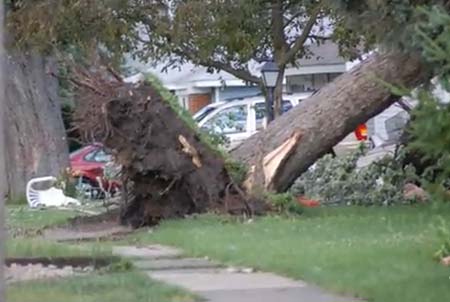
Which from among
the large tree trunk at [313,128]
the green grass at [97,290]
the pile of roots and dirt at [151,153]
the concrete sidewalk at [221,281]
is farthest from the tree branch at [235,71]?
the green grass at [97,290]

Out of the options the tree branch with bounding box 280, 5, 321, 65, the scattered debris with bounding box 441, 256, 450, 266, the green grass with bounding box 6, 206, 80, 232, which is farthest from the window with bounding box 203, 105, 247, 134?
the scattered debris with bounding box 441, 256, 450, 266

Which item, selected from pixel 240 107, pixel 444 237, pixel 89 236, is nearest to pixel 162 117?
pixel 89 236

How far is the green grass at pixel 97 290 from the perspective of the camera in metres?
10.9

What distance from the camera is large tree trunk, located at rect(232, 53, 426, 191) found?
19906mm

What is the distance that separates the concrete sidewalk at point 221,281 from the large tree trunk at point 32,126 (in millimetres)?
15672

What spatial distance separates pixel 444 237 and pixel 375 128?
26904 mm

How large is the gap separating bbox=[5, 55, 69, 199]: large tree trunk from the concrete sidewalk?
51.4 ft

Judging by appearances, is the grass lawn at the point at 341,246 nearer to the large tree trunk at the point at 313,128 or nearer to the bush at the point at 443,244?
the bush at the point at 443,244

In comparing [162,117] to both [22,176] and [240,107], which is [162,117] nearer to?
[22,176]

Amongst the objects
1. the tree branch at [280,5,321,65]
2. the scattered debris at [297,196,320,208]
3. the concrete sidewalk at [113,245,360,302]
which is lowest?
the concrete sidewalk at [113,245,360,302]

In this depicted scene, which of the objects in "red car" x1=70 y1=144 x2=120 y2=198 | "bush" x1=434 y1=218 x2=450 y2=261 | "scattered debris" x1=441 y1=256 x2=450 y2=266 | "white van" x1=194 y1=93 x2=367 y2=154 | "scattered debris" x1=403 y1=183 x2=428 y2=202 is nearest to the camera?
"scattered debris" x1=441 y1=256 x2=450 y2=266

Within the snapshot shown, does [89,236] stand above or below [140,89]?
below

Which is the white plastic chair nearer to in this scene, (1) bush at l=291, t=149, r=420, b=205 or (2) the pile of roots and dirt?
(1) bush at l=291, t=149, r=420, b=205

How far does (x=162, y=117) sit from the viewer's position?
18.6 meters
